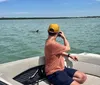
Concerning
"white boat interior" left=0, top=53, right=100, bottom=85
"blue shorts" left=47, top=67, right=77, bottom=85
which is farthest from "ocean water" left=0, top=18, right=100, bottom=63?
"blue shorts" left=47, top=67, right=77, bottom=85

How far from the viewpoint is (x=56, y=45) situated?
394cm

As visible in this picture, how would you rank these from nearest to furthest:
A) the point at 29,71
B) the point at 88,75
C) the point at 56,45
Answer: the point at 56,45 → the point at 29,71 → the point at 88,75

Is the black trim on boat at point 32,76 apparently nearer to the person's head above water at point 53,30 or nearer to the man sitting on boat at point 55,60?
the man sitting on boat at point 55,60

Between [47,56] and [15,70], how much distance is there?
1.74 feet

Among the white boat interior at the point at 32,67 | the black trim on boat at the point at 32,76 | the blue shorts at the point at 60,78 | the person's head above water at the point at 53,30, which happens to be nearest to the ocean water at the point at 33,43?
the white boat interior at the point at 32,67

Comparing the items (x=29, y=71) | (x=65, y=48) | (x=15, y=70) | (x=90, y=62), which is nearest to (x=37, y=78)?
(x=29, y=71)

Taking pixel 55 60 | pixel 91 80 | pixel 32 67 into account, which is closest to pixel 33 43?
pixel 91 80

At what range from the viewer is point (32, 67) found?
438 cm

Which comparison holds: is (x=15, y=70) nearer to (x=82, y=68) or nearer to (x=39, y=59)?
(x=39, y=59)

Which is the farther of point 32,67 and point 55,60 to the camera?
point 32,67

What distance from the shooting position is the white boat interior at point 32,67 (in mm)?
3873

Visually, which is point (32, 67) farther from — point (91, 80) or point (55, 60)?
point (91, 80)

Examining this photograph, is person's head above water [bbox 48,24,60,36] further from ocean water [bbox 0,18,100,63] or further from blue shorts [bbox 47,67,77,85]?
ocean water [bbox 0,18,100,63]

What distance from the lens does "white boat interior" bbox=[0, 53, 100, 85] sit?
3873 millimetres
